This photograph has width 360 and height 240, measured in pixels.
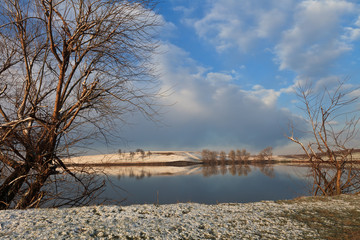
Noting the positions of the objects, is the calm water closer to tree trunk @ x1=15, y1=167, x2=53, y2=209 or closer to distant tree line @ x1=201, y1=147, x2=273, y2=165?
tree trunk @ x1=15, y1=167, x2=53, y2=209

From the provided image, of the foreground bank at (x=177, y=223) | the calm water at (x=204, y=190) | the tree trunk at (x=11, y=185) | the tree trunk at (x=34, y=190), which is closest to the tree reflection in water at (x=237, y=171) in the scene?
the calm water at (x=204, y=190)

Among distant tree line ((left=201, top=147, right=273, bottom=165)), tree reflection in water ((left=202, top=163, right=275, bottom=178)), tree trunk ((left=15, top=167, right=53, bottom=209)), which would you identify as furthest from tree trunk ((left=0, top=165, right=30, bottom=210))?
distant tree line ((left=201, top=147, right=273, bottom=165))

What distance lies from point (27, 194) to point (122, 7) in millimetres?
6874

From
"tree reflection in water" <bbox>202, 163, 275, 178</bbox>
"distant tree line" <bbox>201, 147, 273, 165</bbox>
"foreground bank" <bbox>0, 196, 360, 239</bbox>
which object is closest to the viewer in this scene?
"foreground bank" <bbox>0, 196, 360, 239</bbox>

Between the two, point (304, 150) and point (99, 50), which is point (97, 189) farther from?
point (304, 150)

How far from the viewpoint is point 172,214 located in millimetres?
6070

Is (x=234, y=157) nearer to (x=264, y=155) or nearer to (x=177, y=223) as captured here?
(x=264, y=155)

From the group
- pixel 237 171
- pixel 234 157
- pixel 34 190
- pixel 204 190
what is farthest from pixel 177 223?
pixel 234 157

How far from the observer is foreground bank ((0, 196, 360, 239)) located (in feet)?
14.6

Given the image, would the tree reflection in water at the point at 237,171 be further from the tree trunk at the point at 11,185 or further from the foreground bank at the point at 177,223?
the tree trunk at the point at 11,185

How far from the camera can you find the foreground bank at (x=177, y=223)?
4.46m

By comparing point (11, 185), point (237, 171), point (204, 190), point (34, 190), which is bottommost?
point (237, 171)

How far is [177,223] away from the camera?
5230 mm

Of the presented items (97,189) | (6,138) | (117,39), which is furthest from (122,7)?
(97,189)
